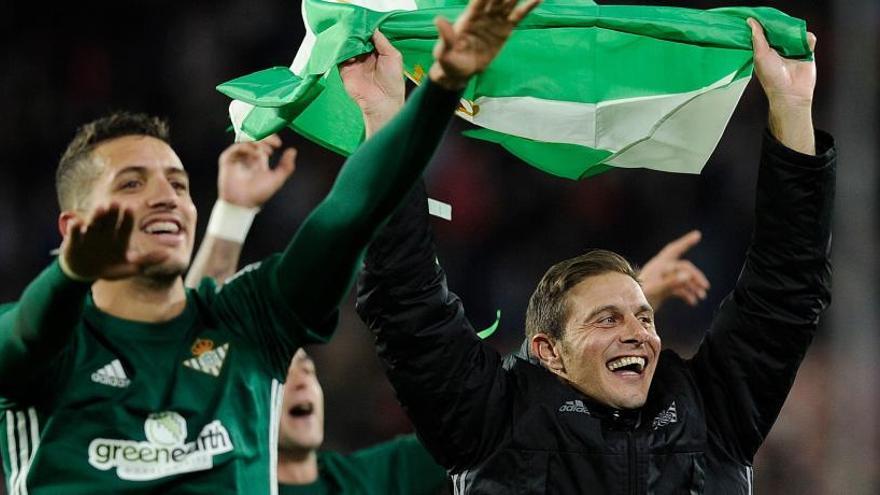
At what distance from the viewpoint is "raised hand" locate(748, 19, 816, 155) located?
10.6 feet

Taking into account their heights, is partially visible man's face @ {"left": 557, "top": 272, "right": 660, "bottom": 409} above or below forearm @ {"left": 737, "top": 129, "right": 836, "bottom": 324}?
below

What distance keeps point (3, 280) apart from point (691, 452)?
579 centimetres

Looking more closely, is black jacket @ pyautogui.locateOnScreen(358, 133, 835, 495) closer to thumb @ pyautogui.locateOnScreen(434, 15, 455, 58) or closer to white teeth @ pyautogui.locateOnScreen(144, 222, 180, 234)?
white teeth @ pyautogui.locateOnScreen(144, 222, 180, 234)

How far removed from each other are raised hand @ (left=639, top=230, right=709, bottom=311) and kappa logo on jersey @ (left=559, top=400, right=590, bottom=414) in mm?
950

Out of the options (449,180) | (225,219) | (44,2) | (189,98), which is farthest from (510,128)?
(44,2)

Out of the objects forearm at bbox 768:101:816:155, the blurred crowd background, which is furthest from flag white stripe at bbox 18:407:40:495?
the blurred crowd background

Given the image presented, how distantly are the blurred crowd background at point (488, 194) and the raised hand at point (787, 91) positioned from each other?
3204mm

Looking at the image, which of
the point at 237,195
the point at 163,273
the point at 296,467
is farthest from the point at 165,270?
the point at 296,467

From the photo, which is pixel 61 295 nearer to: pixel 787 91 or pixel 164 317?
pixel 164 317

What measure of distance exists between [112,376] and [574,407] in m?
1.00

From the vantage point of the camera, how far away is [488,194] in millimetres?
8328

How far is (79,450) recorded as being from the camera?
2.86 metres

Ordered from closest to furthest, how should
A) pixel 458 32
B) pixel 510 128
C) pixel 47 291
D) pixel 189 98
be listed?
pixel 458 32, pixel 47 291, pixel 510 128, pixel 189 98

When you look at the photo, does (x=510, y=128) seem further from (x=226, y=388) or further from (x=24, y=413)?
(x=24, y=413)
